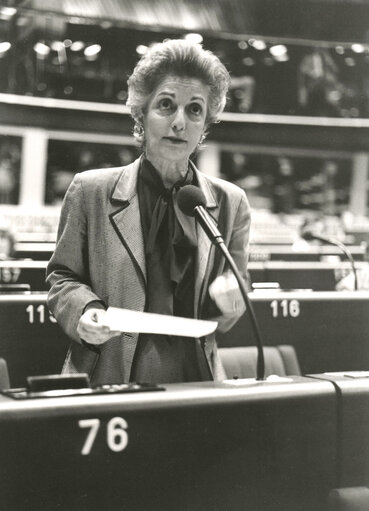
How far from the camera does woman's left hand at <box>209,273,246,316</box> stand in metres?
1.33

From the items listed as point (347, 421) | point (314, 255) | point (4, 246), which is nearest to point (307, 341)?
point (347, 421)

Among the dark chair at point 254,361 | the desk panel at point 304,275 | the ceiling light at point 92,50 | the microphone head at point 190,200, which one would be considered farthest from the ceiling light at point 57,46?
the microphone head at point 190,200

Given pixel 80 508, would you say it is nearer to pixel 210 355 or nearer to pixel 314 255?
pixel 210 355

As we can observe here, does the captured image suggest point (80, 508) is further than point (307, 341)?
No

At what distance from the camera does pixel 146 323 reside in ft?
3.75

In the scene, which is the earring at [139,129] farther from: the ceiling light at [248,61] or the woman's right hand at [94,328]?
the ceiling light at [248,61]

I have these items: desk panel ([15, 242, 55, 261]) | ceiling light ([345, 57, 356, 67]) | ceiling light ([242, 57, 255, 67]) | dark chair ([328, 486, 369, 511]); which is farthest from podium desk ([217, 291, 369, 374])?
ceiling light ([345, 57, 356, 67])

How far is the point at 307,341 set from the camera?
249cm

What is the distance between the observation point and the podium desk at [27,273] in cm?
301

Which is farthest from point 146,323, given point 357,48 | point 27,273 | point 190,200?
point 357,48

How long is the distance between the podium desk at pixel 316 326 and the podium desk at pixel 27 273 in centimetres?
93

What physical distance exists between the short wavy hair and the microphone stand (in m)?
0.31

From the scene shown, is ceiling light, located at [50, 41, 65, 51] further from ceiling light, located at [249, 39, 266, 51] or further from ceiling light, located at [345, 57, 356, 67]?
ceiling light, located at [345, 57, 356, 67]

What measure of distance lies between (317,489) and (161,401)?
27 centimetres
